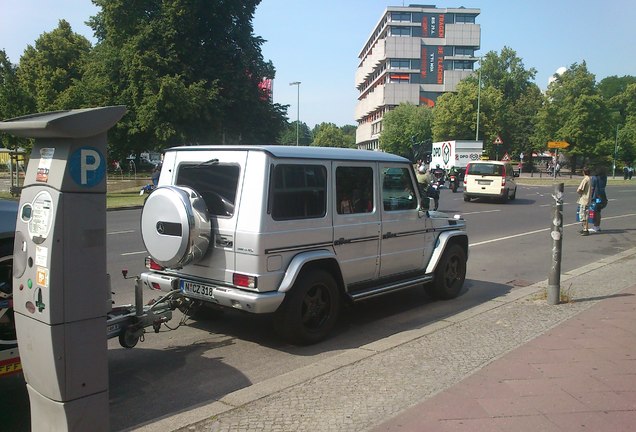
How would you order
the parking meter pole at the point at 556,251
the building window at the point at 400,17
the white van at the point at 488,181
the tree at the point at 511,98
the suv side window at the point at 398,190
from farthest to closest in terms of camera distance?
the building window at the point at 400,17, the tree at the point at 511,98, the white van at the point at 488,181, the parking meter pole at the point at 556,251, the suv side window at the point at 398,190

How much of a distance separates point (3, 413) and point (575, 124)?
70205 mm

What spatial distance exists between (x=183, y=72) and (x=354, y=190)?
93.9 ft

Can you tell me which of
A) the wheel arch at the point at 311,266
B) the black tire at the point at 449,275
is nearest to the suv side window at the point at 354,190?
the wheel arch at the point at 311,266

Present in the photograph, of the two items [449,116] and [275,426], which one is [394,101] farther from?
[275,426]

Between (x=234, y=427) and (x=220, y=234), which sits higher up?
(x=220, y=234)

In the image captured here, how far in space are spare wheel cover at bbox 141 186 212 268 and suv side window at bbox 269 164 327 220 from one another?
74 centimetres

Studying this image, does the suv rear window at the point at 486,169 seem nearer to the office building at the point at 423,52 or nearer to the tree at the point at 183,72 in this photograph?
the tree at the point at 183,72

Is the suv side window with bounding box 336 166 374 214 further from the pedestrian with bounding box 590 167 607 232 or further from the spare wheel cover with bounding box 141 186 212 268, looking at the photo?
the pedestrian with bounding box 590 167 607 232

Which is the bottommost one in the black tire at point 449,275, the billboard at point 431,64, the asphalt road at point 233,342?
the asphalt road at point 233,342

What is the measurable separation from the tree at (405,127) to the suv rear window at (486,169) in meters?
50.7

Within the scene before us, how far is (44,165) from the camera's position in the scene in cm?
302

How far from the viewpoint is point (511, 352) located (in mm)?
5000

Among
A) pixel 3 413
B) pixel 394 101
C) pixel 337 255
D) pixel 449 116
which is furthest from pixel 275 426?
pixel 394 101

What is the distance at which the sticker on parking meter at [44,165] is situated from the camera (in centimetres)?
298
